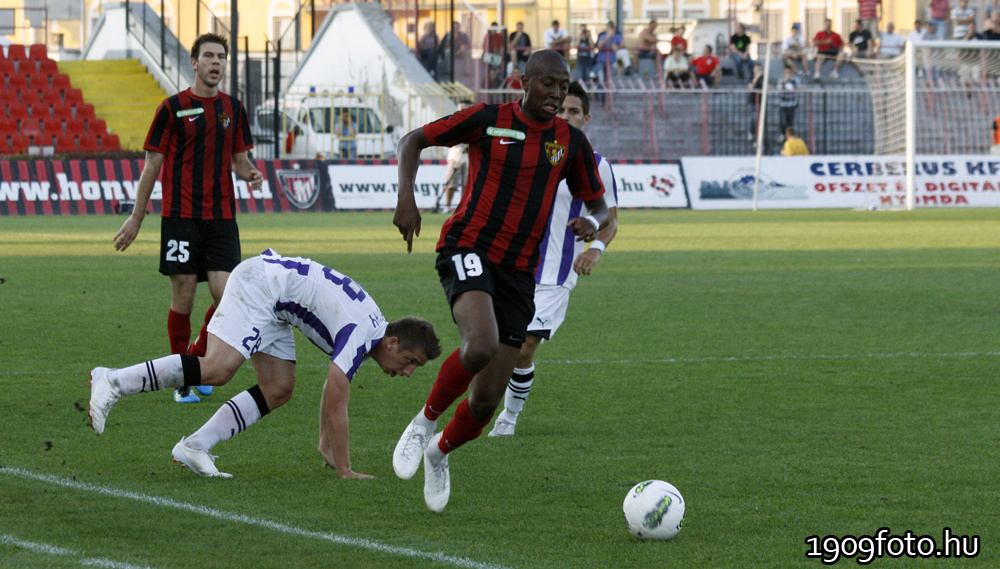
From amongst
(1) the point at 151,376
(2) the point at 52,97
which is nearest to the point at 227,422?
(1) the point at 151,376

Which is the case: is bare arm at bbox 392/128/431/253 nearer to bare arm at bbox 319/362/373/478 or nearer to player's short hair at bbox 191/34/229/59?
bare arm at bbox 319/362/373/478

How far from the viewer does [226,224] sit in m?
7.79

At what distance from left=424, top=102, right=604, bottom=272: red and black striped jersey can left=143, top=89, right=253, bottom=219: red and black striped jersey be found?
254 cm

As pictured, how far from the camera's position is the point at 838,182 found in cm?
2797

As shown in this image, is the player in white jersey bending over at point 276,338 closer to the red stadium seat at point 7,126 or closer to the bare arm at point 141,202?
the bare arm at point 141,202

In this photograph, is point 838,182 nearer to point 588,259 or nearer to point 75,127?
point 75,127

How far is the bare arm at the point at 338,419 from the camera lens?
5.44m

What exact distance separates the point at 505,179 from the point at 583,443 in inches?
61.7

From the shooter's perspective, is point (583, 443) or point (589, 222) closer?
point (589, 222)

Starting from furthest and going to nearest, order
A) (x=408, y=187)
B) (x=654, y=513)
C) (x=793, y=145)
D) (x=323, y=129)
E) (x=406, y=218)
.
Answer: (x=323, y=129), (x=793, y=145), (x=408, y=187), (x=406, y=218), (x=654, y=513)

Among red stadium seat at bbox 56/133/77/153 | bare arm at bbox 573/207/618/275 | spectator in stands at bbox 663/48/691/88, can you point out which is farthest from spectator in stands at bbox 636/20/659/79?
bare arm at bbox 573/207/618/275

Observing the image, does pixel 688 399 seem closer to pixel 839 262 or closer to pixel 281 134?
pixel 839 262

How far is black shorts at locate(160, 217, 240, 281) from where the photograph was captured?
768cm

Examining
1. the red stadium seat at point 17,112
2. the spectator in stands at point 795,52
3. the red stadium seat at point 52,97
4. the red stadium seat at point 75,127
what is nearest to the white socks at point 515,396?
the red stadium seat at point 17,112
